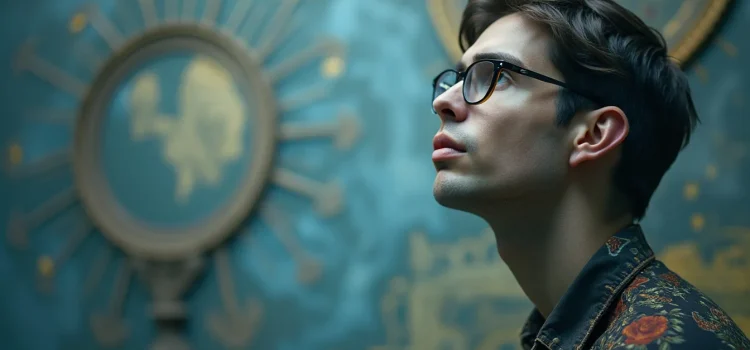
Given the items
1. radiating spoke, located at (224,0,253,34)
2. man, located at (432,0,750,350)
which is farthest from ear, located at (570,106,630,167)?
radiating spoke, located at (224,0,253,34)

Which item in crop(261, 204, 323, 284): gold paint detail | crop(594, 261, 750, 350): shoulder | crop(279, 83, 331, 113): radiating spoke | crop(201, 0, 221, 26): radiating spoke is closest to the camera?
crop(594, 261, 750, 350): shoulder

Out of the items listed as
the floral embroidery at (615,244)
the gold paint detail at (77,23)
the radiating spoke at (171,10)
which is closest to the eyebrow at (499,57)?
the floral embroidery at (615,244)

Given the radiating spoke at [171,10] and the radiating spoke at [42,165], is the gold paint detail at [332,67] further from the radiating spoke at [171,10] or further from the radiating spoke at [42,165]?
the radiating spoke at [42,165]

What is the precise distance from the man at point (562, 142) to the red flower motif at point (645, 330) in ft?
0.67

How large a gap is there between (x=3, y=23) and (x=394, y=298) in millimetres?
2248

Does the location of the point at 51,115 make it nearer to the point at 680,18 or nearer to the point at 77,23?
the point at 77,23

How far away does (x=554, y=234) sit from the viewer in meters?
1.53

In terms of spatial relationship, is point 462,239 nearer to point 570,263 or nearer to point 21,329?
point 570,263

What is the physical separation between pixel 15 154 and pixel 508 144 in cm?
264

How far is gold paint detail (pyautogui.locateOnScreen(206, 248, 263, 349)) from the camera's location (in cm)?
288

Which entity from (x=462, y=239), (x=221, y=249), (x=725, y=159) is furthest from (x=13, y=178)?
(x=725, y=159)

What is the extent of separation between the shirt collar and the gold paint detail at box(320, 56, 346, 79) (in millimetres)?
1636

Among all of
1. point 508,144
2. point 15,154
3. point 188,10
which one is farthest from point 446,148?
point 15,154

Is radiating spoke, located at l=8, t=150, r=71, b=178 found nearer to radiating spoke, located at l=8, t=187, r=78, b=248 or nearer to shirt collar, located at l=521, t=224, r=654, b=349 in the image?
radiating spoke, located at l=8, t=187, r=78, b=248
